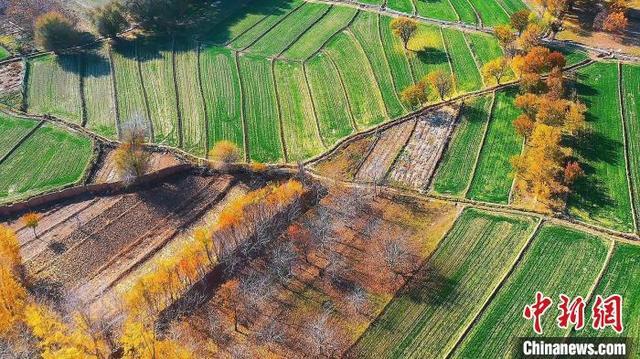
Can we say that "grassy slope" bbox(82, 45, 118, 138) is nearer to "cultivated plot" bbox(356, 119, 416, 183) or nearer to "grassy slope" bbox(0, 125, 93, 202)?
"grassy slope" bbox(0, 125, 93, 202)

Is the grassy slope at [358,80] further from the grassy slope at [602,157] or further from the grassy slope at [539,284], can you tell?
the grassy slope at [539,284]

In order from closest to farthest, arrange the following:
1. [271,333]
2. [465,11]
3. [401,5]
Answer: [271,333], [465,11], [401,5]

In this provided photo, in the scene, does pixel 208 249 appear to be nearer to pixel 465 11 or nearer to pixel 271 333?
pixel 271 333

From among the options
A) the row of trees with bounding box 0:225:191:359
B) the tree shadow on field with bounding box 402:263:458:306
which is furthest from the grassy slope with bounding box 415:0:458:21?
the row of trees with bounding box 0:225:191:359

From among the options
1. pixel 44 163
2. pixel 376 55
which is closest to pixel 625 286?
pixel 376 55

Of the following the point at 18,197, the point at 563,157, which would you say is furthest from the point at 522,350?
the point at 18,197

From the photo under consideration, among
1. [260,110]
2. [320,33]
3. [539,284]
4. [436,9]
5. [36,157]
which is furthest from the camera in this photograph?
[436,9]

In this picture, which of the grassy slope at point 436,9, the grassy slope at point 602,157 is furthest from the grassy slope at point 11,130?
the grassy slope at point 602,157
